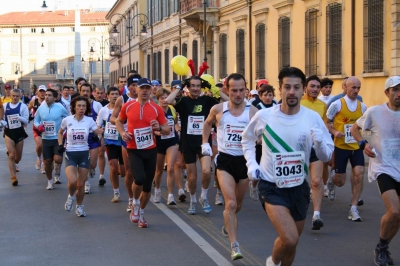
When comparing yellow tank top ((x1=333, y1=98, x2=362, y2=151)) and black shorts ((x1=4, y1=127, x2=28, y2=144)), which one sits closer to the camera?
yellow tank top ((x1=333, y1=98, x2=362, y2=151))

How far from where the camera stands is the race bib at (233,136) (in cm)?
803

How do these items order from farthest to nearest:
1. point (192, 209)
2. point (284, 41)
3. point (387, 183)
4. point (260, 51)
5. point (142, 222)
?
point (260, 51), point (284, 41), point (192, 209), point (142, 222), point (387, 183)

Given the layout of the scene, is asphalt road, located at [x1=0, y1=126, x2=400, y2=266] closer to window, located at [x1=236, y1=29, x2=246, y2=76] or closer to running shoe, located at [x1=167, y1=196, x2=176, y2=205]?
running shoe, located at [x1=167, y1=196, x2=176, y2=205]

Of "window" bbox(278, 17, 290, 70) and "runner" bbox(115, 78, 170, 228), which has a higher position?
→ "window" bbox(278, 17, 290, 70)

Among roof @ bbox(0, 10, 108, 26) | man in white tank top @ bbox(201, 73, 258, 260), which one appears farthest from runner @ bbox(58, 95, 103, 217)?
roof @ bbox(0, 10, 108, 26)

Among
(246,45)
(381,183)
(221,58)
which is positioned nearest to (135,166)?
(381,183)

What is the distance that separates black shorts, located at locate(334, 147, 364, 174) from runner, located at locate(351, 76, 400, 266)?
2.66m

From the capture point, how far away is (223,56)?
35.2 meters

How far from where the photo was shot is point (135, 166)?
360 inches

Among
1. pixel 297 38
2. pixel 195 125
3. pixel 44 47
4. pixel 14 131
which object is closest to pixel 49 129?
pixel 14 131

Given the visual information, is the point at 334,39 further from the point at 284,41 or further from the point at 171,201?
the point at 171,201

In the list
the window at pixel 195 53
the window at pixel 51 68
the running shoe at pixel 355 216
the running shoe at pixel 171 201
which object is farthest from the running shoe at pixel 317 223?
the window at pixel 51 68

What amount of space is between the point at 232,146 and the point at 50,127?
20.2 feet

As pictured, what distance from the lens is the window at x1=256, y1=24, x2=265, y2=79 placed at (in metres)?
29.5
